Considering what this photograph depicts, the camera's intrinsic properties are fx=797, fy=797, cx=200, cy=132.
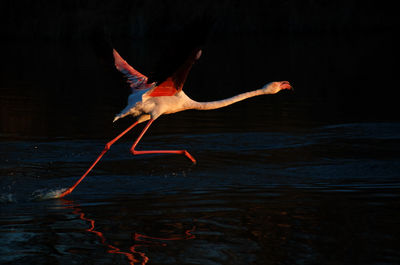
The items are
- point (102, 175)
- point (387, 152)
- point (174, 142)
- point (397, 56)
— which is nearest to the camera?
point (102, 175)

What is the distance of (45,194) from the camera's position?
8.64 meters

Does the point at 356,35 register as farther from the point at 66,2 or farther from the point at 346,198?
the point at 346,198

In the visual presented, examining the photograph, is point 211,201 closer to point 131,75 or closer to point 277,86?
point 277,86

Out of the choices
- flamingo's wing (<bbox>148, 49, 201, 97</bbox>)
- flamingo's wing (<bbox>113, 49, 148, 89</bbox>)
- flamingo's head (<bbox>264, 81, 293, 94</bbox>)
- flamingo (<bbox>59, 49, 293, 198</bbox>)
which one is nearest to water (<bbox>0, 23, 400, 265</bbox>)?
flamingo's wing (<bbox>113, 49, 148, 89</bbox>)

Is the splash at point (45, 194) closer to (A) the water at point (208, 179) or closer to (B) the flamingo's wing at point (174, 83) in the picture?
(A) the water at point (208, 179)

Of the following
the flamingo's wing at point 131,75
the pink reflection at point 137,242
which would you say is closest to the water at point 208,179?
the pink reflection at point 137,242

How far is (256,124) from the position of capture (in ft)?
44.2

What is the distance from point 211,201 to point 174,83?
1.76m

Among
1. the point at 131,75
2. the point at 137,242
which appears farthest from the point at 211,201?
the point at 131,75

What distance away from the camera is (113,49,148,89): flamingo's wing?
9953 mm

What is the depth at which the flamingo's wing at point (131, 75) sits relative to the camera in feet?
32.7

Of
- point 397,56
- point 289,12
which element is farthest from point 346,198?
point 289,12

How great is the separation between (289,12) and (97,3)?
8.44 meters

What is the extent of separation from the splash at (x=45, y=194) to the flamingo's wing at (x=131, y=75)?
1.83 m
